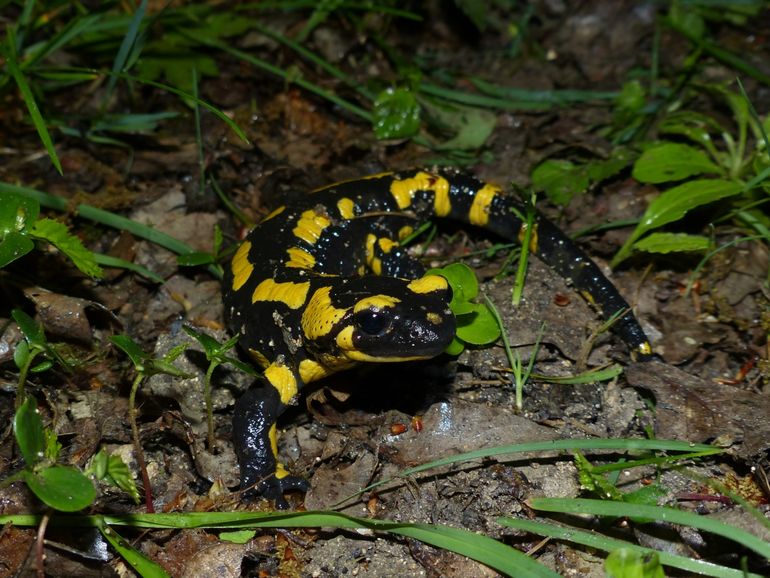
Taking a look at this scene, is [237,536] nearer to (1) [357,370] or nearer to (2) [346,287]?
(1) [357,370]

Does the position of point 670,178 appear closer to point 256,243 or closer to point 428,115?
point 428,115

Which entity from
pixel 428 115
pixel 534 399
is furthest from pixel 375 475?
pixel 428 115

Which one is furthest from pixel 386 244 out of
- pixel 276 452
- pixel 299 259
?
pixel 276 452

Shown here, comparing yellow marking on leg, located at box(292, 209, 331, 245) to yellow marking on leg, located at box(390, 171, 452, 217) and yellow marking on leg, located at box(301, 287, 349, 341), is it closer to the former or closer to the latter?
yellow marking on leg, located at box(390, 171, 452, 217)

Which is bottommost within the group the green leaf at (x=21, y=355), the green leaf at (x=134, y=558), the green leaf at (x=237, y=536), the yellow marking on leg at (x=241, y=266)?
the green leaf at (x=237, y=536)

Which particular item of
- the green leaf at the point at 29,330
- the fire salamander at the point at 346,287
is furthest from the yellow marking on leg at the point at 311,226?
the green leaf at the point at 29,330

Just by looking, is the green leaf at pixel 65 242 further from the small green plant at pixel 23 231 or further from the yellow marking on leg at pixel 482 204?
the yellow marking on leg at pixel 482 204
